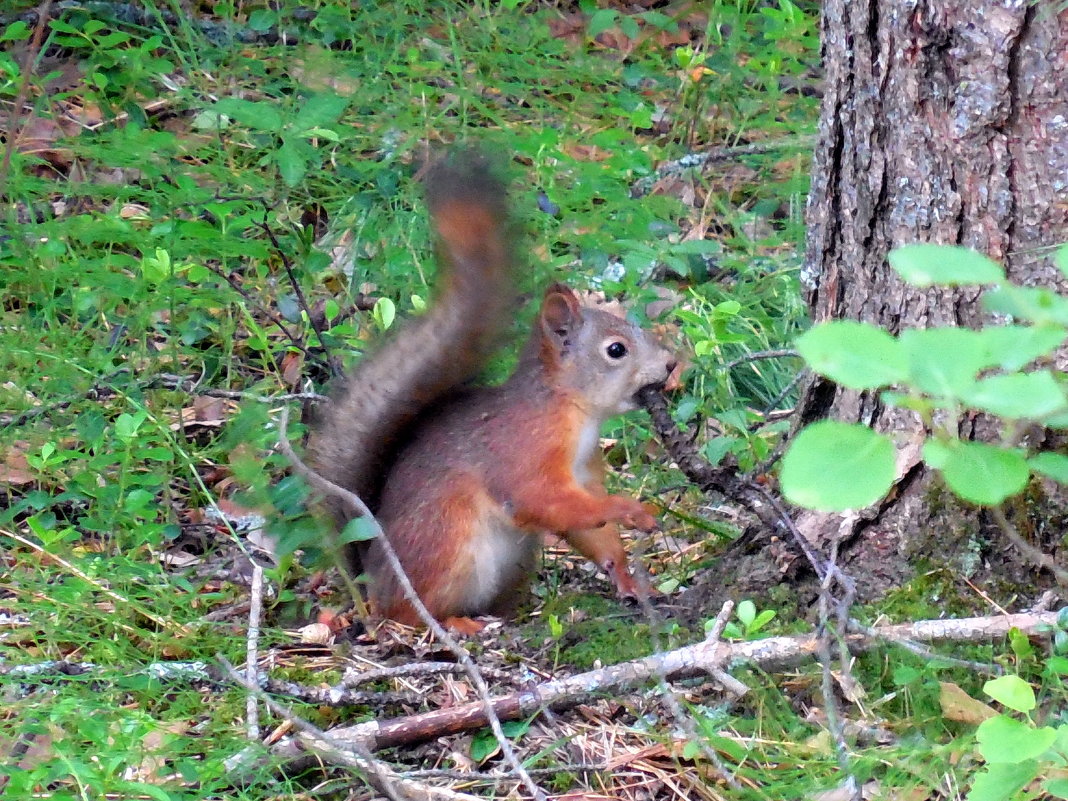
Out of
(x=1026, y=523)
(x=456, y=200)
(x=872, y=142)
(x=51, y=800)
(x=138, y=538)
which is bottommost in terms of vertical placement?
(x=138, y=538)

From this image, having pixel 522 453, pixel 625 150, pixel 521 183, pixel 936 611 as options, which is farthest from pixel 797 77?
pixel 936 611

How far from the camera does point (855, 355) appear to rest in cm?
97

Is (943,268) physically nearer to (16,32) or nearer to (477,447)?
(477,447)

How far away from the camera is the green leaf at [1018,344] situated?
3.20ft

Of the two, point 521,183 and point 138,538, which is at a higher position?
point 521,183

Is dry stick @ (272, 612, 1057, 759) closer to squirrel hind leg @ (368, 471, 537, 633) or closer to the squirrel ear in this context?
squirrel hind leg @ (368, 471, 537, 633)

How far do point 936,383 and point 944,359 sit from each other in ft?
0.08

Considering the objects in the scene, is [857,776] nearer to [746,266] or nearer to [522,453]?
[522,453]

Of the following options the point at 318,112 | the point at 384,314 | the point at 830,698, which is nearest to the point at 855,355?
the point at 830,698

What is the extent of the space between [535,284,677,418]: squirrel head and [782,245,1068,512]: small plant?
1473 millimetres

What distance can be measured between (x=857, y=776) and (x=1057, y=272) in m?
0.77

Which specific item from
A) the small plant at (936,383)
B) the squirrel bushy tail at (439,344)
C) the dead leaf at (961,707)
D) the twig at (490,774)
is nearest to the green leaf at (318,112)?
the squirrel bushy tail at (439,344)

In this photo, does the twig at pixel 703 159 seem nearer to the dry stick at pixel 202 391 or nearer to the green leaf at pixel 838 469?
the dry stick at pixel 202 391

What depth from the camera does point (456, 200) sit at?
2166mm
